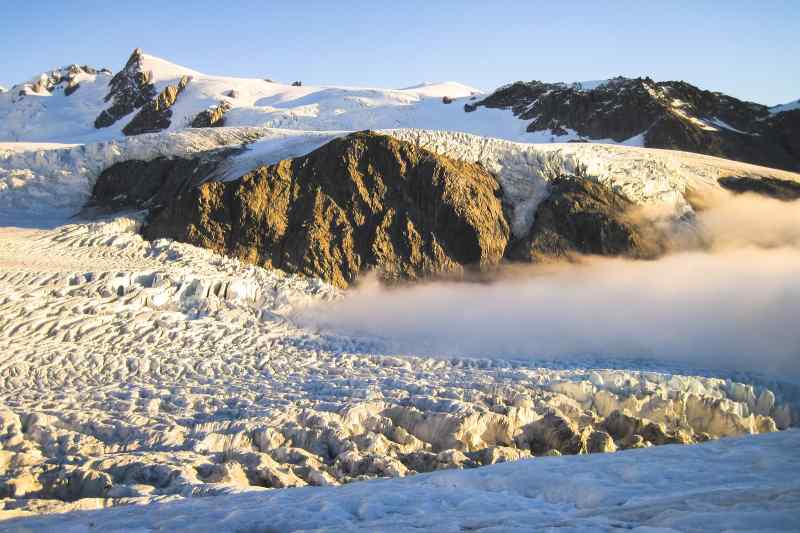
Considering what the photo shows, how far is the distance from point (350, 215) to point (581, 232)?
861 cm

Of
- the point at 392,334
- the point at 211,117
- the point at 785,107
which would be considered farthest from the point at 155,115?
the point at 785,107

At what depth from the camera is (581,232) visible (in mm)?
23891

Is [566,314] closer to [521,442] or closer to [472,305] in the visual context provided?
[472,305]

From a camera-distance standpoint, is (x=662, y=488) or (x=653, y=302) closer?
(x=662, y=488)

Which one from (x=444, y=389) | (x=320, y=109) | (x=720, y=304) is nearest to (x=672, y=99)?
(x=320, y=109)

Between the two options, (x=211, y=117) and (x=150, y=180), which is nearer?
(x=150, y=180)

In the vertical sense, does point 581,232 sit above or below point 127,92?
below

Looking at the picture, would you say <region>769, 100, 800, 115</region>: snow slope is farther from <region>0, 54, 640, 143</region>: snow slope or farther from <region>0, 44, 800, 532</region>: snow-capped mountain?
<region>0, 44, 800, 532</region>: snow-capped mountain

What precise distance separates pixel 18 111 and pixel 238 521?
7839 centimetres

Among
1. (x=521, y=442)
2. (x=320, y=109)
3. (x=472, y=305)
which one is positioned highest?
(x=320, y=109)

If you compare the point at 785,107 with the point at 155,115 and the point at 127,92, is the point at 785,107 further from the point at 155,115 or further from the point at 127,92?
the point at 127,92

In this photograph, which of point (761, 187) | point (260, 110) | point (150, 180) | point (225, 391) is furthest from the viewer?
point (260, 110)

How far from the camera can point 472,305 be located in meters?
20.5

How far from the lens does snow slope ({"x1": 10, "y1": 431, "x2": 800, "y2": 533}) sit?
4859mm
